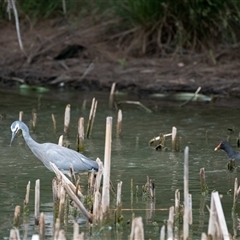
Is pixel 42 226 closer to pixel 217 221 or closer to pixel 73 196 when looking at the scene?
pixel 73 196

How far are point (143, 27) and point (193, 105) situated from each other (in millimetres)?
3461

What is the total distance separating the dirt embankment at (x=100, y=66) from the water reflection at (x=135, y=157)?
869 mm

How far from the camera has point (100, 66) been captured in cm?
1911

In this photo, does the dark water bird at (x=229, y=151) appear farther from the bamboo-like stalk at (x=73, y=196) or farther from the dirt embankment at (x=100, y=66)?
the dirt embankment at (x=100, y=66)

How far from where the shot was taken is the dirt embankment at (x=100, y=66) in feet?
59.1

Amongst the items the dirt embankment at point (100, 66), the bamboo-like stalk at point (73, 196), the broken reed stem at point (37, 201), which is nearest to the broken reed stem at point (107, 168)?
the bamboo-like stalk at point (73, 196)

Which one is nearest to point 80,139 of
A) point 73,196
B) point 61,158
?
point 61,158

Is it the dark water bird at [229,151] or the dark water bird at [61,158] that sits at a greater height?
the dark water bird at [229,151]

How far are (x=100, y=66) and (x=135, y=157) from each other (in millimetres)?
7456

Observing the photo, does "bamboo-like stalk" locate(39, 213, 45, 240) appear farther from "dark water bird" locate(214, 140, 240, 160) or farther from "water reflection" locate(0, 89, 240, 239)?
"dark water bird" locate(214, 140, 240, 160)

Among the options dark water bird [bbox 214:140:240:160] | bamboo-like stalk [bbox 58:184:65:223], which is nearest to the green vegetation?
dark water bird [bbox 214:140:240:160]

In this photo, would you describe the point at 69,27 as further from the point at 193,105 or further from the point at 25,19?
the point at 193,105

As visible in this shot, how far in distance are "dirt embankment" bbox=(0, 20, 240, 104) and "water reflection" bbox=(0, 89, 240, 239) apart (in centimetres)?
87

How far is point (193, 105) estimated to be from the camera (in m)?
16.7
